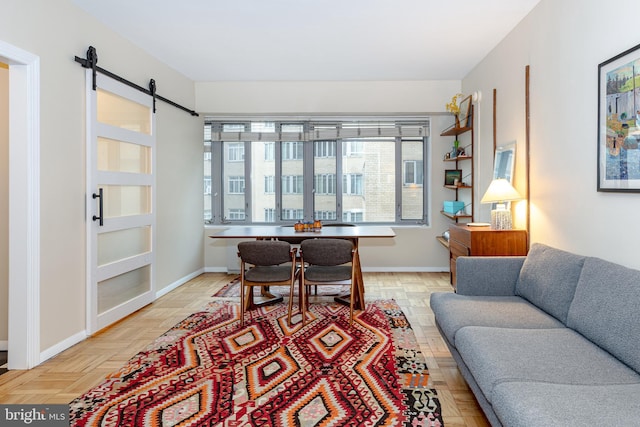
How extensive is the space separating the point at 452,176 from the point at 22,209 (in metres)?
→ 5.08

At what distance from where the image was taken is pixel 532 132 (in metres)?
3.57

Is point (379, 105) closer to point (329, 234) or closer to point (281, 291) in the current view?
point (329, 234)

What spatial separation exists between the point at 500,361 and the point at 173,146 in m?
4.57

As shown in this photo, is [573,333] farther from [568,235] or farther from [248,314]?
[248,314]

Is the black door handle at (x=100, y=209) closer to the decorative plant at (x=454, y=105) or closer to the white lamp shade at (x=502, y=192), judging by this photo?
the white lamp shade at (x=502, y=192)

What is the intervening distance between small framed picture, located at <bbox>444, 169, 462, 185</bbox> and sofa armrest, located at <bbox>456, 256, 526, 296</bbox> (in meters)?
2.88

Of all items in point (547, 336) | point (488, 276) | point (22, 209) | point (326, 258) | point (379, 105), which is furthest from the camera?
point (379, 105)

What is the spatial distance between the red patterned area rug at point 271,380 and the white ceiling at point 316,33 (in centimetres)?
279

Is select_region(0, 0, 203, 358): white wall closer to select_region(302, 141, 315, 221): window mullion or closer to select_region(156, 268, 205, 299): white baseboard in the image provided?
select_region(156, 268, 205, 299): white baseboard

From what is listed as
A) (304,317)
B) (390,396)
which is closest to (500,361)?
Answer: (390,396)

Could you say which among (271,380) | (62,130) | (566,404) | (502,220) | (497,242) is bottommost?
(271,380)

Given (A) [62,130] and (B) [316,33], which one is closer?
(A) [62,130]

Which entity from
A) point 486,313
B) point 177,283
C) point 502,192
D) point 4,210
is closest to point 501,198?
point 502,192

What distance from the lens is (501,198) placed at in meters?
3.71
